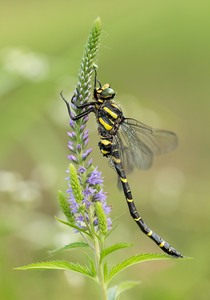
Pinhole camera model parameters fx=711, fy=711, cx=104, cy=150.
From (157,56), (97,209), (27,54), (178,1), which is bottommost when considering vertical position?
(97,209)

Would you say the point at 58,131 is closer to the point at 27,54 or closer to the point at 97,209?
the point at 27,54

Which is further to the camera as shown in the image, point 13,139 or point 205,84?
point 205,84

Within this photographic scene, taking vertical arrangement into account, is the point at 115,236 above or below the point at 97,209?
above

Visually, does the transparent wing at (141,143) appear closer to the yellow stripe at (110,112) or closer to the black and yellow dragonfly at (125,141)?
the black and yellow dragonfly at (125,141)

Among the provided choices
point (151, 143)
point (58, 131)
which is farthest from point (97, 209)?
point (58, 131)

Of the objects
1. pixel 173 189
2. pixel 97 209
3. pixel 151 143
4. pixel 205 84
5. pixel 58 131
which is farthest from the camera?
pixel 205 84

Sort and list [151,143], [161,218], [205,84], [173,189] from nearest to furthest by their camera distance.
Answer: [151,143] → [173,189] → [161,218] → [205,84]

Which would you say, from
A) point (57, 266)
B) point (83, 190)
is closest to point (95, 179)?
point (83, 190)
